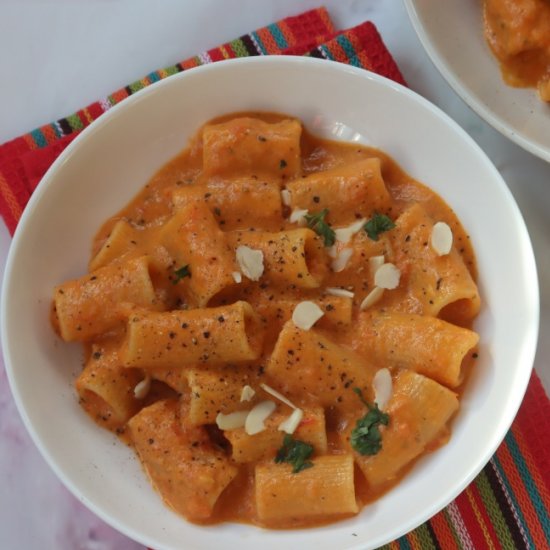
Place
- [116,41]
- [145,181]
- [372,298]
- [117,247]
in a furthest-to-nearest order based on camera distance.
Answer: [116,41]
[145,181]
[117,247]
[372,298]

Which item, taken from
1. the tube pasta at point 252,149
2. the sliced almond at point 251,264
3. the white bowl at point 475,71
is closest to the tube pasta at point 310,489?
the sliced almond at point 251,264

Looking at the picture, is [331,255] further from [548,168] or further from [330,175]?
[548,168]

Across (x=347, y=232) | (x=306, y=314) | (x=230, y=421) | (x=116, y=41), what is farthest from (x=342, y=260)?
(x=116, y=41)

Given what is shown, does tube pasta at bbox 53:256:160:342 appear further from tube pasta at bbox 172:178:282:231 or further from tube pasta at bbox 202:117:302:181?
tube pasta at bbox 202:117:302:181

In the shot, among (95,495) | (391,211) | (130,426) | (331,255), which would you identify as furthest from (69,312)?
(391,211)

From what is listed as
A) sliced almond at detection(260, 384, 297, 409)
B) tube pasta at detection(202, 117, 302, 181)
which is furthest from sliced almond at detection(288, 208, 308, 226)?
sliced almond at detection(260, 384, 297, 409)

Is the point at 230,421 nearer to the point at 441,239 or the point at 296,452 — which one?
the point at 296,452

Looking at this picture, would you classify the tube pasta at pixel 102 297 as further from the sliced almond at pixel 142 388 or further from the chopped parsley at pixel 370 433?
the chopped parsley at pixel 370 433

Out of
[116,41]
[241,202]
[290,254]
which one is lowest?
[290,254]
